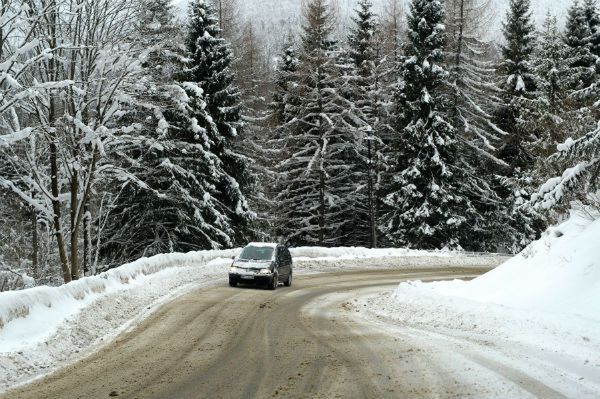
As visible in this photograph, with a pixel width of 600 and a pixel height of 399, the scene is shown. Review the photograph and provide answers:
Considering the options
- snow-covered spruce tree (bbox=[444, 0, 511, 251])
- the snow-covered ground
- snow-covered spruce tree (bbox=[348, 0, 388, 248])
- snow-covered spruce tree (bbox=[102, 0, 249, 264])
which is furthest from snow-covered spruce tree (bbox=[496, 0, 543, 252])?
the snow-covered ground

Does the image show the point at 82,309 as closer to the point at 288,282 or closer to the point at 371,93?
the point at 288,282

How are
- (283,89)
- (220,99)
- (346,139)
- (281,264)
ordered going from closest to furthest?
1. (281,264)
2. (220,99)
3. (346,139)
4. (283,89)

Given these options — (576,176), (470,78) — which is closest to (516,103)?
(470,78)

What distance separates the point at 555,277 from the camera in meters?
12.2

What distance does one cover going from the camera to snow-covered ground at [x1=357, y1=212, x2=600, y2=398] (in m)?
8.41

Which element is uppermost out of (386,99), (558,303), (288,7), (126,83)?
(288,7)

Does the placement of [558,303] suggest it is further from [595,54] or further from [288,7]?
[288,7]

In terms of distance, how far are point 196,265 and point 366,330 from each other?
15285mm

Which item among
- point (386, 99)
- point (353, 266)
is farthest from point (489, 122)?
point (353, 266)

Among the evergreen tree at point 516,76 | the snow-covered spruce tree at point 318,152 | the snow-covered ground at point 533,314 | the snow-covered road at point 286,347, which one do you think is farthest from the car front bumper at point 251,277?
the evergreen tree at point 516,76

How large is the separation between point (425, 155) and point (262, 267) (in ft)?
66.9

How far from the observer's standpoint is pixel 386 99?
44.1m

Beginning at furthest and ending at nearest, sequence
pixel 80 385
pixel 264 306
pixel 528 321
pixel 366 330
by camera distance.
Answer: pixel 264 306
pixel 366 330
pixel 528 321
pixel 80 385

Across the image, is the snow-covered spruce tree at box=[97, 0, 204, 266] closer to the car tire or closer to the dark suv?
the dark suv
